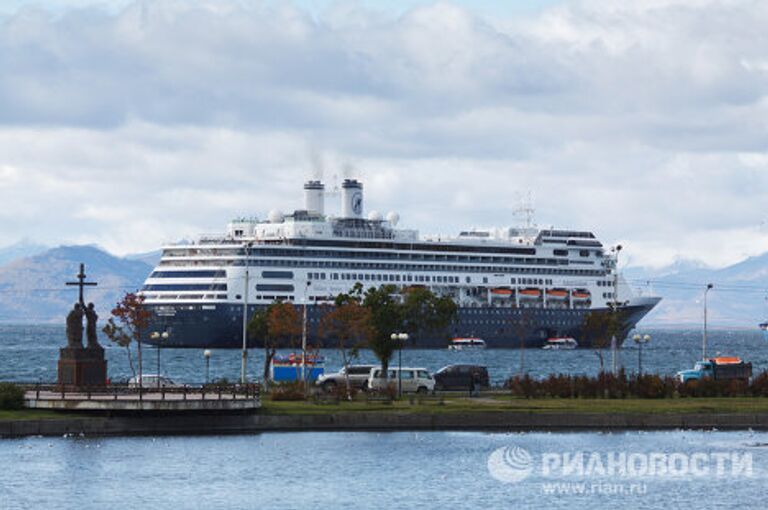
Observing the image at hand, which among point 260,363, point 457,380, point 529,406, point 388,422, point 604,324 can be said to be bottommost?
point 388,422

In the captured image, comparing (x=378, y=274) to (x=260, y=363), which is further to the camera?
(x=378, y=274)

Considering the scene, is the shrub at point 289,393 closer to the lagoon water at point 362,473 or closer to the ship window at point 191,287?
the lagoon water at point 362,473

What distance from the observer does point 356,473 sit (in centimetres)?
4766

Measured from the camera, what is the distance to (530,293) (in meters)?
189

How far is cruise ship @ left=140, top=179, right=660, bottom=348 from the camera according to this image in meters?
168

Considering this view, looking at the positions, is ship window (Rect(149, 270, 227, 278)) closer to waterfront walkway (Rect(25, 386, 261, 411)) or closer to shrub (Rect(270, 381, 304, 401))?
shrub (Rect(270, 381, 304, 401))

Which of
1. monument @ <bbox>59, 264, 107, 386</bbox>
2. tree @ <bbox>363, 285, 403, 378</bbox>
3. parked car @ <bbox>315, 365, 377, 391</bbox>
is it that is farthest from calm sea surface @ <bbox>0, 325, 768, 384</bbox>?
monument @ <bbox>59, 264, 107, 386</bbox>

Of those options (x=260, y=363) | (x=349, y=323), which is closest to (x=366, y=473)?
(x=349, y=323)

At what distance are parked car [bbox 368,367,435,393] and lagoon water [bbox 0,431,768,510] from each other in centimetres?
1390

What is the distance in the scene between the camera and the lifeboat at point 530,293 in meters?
188

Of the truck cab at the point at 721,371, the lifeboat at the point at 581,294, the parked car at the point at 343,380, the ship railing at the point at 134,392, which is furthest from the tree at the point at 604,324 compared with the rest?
the lifeboat at the point at 581,294

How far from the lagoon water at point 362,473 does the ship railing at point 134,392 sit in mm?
2440

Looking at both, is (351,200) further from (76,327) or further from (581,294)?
(76,327)

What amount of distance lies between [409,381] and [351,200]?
122 m
